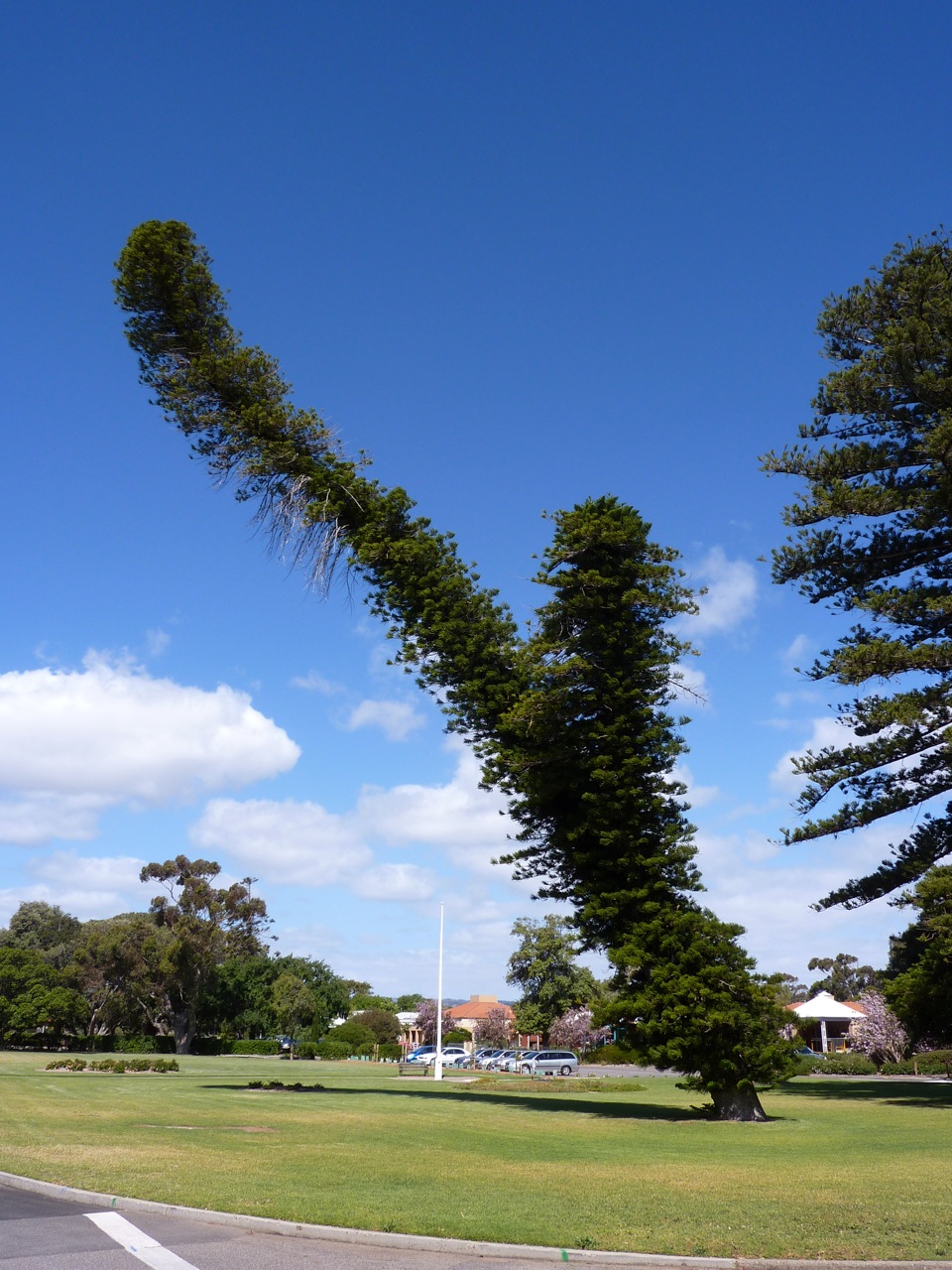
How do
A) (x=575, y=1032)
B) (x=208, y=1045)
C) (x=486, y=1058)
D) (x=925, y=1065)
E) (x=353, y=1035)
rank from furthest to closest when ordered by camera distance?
(x=353, y=1035), (x=208, y=1045), (x=575, y=1032), (x=486, y=1058), (x=925, y=1065)

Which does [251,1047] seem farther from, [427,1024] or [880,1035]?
[880,1035]

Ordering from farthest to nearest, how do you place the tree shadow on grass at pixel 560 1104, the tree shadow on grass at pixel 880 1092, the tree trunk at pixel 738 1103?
1. the tree shadow on grass at pixel 880 1092
2. the tree shadow on grass at pixel 560 1104
3. the tree trunk at pixel 738 1103

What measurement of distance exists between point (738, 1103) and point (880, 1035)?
134 feet

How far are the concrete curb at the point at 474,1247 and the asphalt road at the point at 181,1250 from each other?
0.05 metres

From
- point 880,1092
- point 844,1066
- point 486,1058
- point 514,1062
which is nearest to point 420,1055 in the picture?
point 486,1058

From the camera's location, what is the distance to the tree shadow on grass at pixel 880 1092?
30.2m

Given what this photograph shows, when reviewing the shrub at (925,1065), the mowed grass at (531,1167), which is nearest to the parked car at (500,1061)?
the shrub at (925,1065)

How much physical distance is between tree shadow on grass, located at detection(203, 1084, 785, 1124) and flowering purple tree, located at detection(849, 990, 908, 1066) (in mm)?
32204

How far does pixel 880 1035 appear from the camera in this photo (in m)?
58.6

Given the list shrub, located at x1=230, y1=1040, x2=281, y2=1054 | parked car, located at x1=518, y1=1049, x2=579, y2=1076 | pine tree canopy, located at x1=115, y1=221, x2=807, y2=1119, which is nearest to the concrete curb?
pine tree canopy, located at x1=115, y1=221, x2=807, y2=1119

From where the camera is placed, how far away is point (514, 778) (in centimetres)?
2642

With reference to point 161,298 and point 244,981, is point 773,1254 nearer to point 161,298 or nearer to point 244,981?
point 161,298

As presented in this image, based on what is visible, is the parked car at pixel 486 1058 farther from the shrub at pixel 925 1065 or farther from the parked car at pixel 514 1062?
the shrub at pixel 925 1065

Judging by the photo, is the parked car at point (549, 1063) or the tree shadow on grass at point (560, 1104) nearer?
the tree shadow on grass at point (560, 1104)
